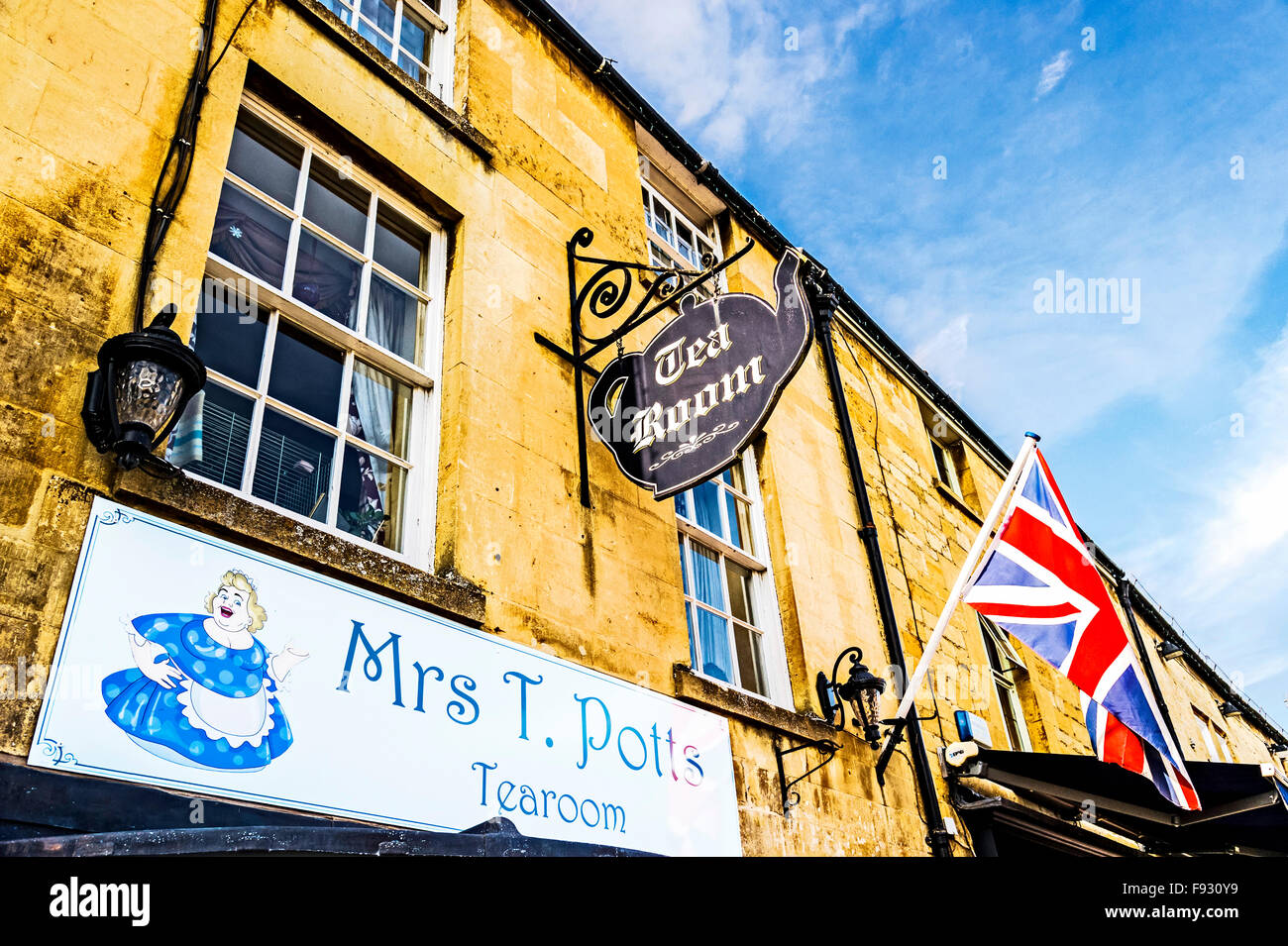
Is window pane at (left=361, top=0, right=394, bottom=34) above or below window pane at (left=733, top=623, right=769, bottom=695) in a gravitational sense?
above

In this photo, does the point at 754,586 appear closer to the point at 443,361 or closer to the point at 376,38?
the point at 443,361

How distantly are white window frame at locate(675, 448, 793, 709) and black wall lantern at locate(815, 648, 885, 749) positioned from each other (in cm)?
26

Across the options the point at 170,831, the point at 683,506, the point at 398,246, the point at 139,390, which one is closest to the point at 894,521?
the point at 683,506

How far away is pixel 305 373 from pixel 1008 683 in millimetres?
7945

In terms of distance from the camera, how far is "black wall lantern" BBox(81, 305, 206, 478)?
3.27 m

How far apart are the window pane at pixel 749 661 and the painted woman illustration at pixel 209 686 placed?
3447 millimetres

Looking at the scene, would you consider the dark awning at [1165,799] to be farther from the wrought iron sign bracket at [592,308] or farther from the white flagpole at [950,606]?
the wrought iron sign bracket at [592,308]

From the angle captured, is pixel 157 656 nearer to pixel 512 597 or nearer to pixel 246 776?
pixel 246 776

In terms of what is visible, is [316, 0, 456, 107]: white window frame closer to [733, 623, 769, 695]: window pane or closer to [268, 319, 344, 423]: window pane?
[268, 319, 344, 423]: window pane

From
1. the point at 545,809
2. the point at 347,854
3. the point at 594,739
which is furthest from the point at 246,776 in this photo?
the point at 594,739

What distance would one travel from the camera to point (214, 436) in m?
4.03

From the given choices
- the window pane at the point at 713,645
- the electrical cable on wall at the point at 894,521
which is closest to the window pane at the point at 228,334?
the window pane at the point at 713,645

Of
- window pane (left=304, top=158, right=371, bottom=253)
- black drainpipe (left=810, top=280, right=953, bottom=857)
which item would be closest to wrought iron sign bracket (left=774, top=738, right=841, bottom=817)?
black drainpipe (left=810, top=280, right=953, bottom=857)
